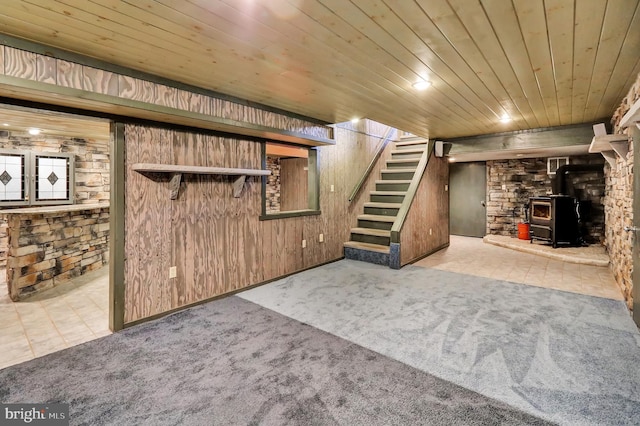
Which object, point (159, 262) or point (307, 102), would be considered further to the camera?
point (307, 102)

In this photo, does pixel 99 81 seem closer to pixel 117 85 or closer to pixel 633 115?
pixel 117 85

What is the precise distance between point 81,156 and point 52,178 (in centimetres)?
58

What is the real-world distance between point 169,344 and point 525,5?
3.27 m

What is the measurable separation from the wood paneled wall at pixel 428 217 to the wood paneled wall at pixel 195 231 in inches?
66.0

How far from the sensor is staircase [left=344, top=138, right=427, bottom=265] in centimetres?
519

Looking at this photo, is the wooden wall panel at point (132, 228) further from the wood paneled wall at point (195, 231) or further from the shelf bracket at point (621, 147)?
the shelf bracket at point (621, 147)

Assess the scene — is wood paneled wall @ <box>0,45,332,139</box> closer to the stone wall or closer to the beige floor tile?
the beige floor tile

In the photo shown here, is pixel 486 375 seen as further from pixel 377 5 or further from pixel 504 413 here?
pixel 377 5

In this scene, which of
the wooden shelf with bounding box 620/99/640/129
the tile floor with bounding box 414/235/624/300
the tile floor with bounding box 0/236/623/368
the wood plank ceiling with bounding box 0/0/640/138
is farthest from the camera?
the tile floor with bounding box 414/235/624/300

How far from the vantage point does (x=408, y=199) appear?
16.8 ft

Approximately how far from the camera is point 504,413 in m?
1.65

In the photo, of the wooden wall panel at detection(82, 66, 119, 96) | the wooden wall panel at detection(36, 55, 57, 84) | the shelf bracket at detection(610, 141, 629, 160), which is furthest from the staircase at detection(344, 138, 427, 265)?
the wooden wall panel at detection(36, 55, 57, 84)

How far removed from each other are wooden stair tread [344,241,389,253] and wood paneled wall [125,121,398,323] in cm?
98

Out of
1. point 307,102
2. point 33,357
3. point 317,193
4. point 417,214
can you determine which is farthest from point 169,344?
point 417,214
